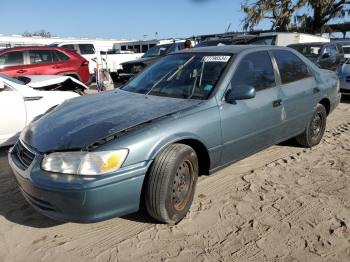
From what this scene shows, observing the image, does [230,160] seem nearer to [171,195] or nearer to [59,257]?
[171,195]

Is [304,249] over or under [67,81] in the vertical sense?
under

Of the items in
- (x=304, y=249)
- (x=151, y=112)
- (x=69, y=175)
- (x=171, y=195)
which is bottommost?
(x=304, y=249)

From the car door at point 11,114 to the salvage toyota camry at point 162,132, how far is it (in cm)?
165

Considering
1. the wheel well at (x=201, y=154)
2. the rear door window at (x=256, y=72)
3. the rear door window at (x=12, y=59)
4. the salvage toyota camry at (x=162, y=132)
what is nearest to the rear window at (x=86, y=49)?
the rear door window at (x=12, y=59)

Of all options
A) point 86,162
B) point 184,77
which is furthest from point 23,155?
point 184,77

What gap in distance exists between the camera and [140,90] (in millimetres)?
4543

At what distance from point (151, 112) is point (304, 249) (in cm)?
178

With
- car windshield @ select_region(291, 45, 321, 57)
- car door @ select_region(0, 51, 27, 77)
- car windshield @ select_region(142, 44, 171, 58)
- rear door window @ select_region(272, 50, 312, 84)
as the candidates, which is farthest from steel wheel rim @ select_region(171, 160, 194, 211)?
car windshield @ select_region(142, 44, 171, 58)

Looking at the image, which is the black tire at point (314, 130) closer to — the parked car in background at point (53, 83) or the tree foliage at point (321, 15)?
the parked car in background at point (53, 83)

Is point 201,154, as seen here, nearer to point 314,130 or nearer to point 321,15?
point 314,130

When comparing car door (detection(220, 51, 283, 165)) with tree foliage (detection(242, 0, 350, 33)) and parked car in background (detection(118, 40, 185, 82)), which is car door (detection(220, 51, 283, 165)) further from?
tree foliage (detection(242, 0, 350, 33))

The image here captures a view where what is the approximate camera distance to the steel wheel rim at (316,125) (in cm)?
573

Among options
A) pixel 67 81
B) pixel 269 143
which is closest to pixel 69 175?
pixel 269 143

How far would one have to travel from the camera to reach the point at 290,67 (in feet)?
16.9
